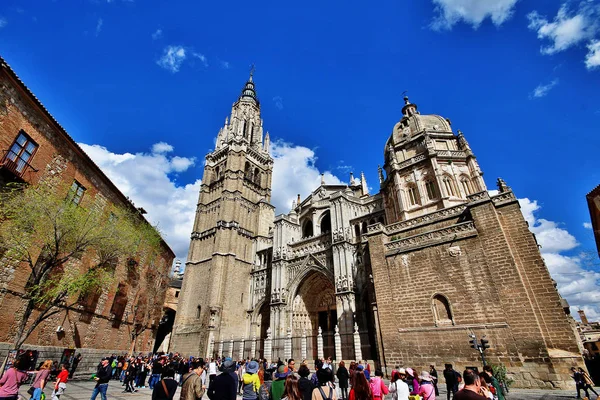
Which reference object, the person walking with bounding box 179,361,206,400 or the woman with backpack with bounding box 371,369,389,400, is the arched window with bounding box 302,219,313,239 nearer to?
the woman with backpack with bounding box 371,369,389,400

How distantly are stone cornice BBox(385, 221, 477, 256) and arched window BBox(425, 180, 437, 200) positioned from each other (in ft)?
20.6

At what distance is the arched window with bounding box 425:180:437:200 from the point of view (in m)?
19.0

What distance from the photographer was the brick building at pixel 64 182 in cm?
1098

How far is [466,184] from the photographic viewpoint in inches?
736

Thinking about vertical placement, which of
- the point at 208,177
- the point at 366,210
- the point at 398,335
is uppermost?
the point at 208,177

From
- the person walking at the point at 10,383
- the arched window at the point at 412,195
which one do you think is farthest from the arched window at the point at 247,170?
the person walking at the point at 10,383

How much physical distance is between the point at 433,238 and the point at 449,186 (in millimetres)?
6865

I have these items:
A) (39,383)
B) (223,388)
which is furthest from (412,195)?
(39,383)

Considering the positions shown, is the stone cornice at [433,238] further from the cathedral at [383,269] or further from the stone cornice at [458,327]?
the stone cornice at [458,327]

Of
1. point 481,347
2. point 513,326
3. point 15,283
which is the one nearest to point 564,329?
point 513,326

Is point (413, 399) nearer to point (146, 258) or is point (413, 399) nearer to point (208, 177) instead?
point (146, 258)

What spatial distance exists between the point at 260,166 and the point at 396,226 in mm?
23181

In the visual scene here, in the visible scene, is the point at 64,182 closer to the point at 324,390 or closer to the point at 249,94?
the point at 324,390

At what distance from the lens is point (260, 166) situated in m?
35.9
